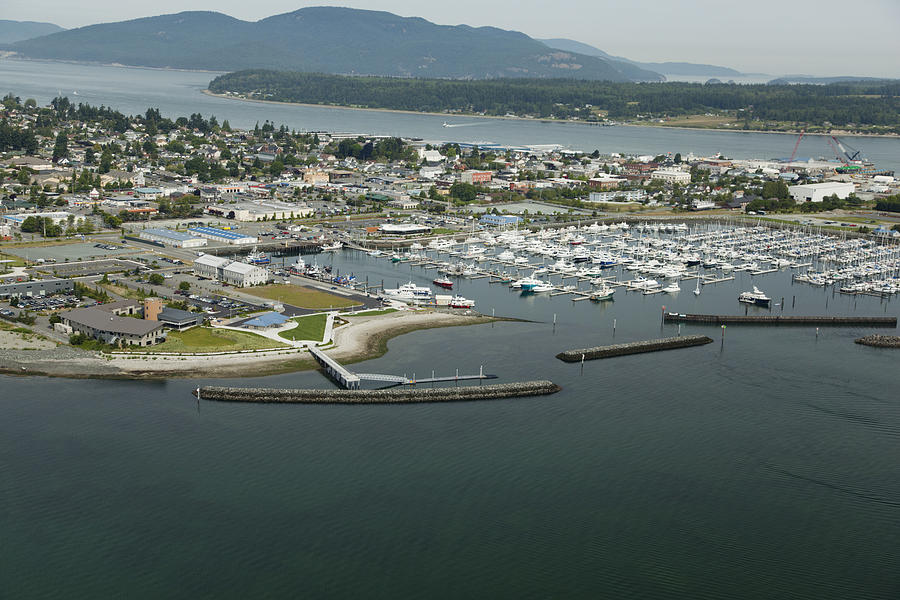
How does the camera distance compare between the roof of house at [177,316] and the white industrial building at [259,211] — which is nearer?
the roof of house at [177,316]

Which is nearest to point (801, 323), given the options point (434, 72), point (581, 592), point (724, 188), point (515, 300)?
point (515, 300)

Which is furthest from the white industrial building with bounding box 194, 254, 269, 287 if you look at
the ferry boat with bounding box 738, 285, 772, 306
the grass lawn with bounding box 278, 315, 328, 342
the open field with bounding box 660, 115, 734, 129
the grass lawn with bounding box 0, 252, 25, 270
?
the open field with bounding box 660, 115, 734, 129

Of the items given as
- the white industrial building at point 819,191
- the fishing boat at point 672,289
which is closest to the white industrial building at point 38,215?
the fishing boat at point 672,289

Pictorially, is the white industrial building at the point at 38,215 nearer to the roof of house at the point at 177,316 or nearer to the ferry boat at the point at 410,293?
the roof of house at the point at 177,316

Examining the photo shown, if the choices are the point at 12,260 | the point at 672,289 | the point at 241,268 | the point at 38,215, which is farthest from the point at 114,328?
the point at 38,215

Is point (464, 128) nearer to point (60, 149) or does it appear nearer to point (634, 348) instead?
point (60, 149)

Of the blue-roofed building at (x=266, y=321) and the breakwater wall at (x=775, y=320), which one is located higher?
the breakwater wall at (x=775, y=320)

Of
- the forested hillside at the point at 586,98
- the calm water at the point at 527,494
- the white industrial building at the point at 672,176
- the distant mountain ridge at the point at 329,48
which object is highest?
the distant mountain ridge at the point at 329,48
